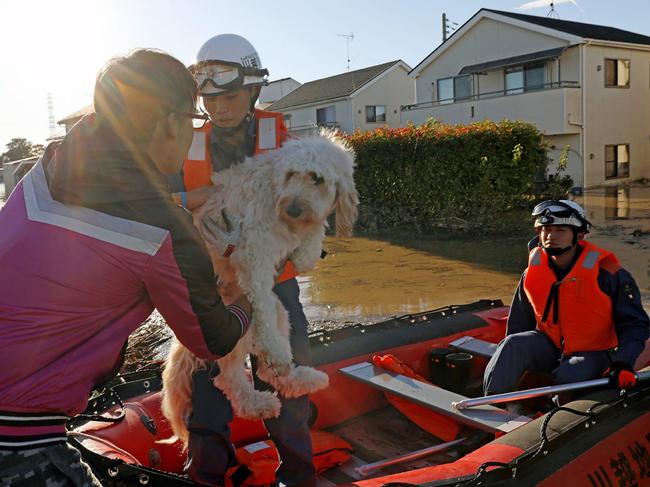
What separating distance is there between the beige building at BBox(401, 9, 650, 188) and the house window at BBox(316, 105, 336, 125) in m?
5.68

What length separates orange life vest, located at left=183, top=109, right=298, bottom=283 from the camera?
262 centimetres

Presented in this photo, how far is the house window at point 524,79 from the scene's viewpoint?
907 inches

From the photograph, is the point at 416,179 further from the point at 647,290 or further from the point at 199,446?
the point at 199,446

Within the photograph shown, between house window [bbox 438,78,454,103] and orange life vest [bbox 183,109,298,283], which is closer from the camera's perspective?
orange life vest [bbox 183,109,298,283]

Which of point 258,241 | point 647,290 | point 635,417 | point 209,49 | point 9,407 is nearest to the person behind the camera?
point 9,407

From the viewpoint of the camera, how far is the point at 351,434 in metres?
4.34

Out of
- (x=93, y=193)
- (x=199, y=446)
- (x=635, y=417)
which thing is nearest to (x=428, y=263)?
(x=635, y=417)

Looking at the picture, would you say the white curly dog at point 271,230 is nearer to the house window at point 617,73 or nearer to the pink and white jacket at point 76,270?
the pink and white jacket at point 76,270

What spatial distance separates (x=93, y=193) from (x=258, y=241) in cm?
87

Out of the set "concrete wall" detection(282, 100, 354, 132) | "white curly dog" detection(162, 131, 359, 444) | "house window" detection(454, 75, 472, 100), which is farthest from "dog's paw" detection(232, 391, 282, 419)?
"concrete wall" detection(282, 100, 354, 132)

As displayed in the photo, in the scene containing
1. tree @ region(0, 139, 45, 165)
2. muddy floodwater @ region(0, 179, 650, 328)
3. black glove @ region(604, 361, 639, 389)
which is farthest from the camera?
tree @ region(0, 139, 45, 165)

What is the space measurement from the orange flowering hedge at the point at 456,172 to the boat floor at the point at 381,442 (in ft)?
28.2

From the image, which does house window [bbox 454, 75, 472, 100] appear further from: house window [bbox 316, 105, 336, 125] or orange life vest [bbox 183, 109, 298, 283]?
orange life vest [bbox 183, 109, 298, 283]

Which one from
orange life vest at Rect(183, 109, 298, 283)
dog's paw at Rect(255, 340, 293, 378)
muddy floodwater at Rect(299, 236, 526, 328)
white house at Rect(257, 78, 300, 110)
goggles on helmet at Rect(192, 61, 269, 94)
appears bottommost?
muddy floodwater at Rect(299, 236, 526, 328)
